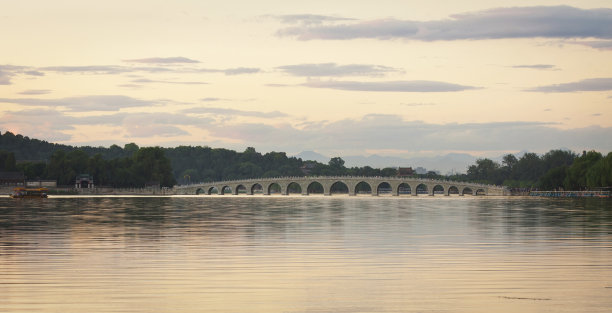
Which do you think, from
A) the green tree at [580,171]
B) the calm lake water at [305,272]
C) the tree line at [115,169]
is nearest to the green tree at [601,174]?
the green tree at [580,171]

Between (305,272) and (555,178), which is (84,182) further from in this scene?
(305,272)

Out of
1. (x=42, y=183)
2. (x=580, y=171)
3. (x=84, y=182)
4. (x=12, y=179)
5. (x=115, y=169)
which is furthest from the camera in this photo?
(x=12, y=179)

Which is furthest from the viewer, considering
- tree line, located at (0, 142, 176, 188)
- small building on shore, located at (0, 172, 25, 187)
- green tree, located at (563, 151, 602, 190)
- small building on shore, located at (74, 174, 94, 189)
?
small building on shore, located at (0, 172, 25, 187)

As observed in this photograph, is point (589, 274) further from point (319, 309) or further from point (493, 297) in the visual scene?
point (319, 309)

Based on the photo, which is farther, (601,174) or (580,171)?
(580,171)

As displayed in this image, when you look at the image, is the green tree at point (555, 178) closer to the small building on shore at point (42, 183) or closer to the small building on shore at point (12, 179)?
the small building on shore at point (42, 183)

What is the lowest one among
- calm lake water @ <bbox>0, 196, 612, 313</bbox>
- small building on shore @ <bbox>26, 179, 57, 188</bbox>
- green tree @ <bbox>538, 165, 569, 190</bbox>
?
calm lake water @ <bbox>0, 196, 612, 313</bbox>

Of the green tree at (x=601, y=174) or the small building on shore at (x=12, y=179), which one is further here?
the small building on shore at (x=12, y=179)

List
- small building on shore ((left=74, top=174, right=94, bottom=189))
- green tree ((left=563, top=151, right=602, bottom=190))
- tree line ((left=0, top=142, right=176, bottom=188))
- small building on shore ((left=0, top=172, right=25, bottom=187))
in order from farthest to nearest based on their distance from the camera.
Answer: small building on shore ((left=0, top=172, right=25, bottom=187)) < tree line ((left=0, top=142, right=176, bottom=188)) < small building on shore ((left=74, top=174, right=94, bottom=189)) < green tree ((left=563, top=151, right=602, bottom=190))

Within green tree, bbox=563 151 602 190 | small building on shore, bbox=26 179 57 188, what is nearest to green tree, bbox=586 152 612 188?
green tree, bbox=563 151 602 190

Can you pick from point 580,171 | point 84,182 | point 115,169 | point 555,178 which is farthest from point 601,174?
point 84,182

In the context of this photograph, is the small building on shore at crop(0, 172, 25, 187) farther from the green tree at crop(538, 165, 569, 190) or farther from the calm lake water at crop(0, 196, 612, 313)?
the calm lake water at crop(0, 196, 612, 313)

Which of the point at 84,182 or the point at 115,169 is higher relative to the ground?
the point at 115,169

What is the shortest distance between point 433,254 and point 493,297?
10.5 metres
